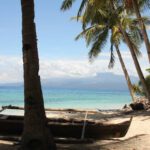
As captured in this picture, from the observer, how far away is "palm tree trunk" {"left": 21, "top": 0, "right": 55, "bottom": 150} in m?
9.79

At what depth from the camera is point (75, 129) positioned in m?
12.5

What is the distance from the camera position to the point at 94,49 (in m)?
33.0

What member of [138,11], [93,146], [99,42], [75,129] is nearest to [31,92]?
[93,146]

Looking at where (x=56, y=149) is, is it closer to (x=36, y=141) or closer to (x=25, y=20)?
(x=36, y=141)

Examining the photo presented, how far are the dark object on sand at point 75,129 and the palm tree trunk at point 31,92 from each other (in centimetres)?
261

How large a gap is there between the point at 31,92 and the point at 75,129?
3.16 metres

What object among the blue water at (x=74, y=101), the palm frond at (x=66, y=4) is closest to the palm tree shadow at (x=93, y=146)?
the palm frond at (x=66, y=4)

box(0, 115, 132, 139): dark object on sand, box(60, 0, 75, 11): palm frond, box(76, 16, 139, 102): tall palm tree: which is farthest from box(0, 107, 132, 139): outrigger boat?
box(76, 16, 139, 102): tall palm tree

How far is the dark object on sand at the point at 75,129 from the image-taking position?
12.5m

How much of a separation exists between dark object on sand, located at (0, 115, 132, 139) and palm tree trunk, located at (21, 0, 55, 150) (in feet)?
8.57

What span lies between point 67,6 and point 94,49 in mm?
7912

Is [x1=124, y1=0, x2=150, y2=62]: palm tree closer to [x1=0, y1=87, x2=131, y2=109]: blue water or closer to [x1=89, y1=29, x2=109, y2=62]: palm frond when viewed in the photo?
[x1=89, y1=29, x2=109, y2=62]: palm frond

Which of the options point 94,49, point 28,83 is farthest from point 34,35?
point 94,49

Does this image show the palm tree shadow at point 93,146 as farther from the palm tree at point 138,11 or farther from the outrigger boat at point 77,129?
the palm tree at point 138,11
